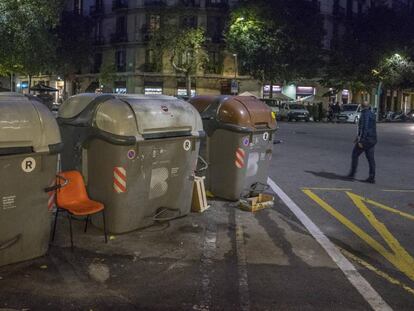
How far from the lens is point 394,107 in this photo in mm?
73625

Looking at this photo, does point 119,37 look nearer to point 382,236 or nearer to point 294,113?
point 294,113

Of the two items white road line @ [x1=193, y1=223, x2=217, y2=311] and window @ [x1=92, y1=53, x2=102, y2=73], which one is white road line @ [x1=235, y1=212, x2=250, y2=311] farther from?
window @ [x1=92, y1=53, x2=102, y2=73]

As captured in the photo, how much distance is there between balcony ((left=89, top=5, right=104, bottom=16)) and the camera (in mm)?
59588

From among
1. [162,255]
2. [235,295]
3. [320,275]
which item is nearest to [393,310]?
[320,275]

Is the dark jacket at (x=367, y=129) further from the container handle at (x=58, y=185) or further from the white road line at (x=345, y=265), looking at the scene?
the container handle at (x=58, y=185)

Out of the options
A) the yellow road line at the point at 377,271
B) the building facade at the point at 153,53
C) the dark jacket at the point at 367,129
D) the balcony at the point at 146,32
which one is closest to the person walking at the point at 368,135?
the dark jacket at the point at 367,129

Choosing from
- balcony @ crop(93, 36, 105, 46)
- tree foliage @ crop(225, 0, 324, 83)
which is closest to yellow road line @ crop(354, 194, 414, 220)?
tree foliage @ crop(225, 0, 324, 83)

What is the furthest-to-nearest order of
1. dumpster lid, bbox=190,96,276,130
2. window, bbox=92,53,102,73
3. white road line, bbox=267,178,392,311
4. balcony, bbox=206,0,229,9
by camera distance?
Answer: window, bbox=92,53,102,73
balcony, bbox=206,0,229,9
dumpster lid, bbox=190,96,276,130
white road line, bbox=267,178,392,311

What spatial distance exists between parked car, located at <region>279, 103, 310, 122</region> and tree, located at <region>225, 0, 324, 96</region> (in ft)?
14.8

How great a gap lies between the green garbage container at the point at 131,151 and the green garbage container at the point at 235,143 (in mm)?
1366

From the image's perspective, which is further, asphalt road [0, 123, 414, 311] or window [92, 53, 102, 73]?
window [92, 53, 102, 73]

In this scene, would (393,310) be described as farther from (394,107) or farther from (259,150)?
(394,107)

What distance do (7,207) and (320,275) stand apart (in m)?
3.11

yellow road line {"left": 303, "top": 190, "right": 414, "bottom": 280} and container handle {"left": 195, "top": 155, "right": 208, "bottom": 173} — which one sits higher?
container handle {"left": 195, "top": 155, "right": 208, "bottom": 173}
